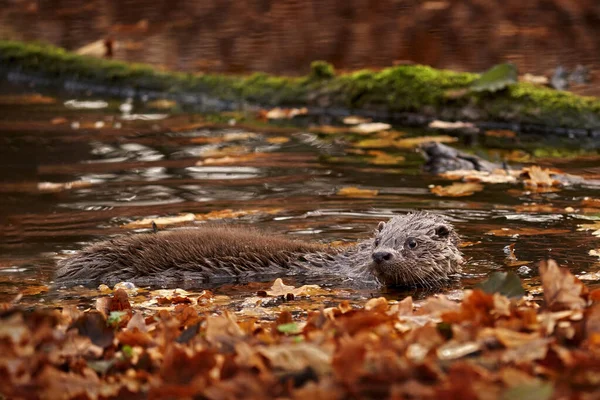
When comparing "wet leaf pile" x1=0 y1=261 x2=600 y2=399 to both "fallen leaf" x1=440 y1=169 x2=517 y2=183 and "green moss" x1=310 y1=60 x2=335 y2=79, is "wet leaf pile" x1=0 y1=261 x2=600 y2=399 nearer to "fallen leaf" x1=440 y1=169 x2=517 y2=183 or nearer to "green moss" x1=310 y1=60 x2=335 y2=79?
"fallen leaf" x1=440 y1=169 x2=517 y2=183

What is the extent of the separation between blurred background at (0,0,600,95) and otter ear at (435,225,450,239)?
747 cm

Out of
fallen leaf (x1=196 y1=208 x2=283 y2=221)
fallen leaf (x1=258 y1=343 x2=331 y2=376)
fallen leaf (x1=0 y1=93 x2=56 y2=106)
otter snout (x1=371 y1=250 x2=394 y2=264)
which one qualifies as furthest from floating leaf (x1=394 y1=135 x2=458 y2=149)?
fallen leaf (x1=258 y1=343 x2=331 y2=376)

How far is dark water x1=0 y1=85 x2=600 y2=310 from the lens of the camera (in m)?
8.17

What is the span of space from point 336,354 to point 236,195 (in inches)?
254

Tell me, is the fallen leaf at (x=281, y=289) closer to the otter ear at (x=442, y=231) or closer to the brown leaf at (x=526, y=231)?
the otter ear at (x=442, y=231)

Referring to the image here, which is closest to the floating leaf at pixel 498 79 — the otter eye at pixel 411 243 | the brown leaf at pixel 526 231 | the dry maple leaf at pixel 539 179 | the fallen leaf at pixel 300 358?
the dry maple leaf at pixel 539 179

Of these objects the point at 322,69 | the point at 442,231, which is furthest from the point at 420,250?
the point at 322,69

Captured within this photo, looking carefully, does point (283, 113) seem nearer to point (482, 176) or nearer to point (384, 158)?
point (384, 158)

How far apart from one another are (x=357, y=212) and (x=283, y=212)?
0.72 metres

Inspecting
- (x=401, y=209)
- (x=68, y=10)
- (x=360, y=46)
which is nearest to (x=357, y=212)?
(x=401, y=209)

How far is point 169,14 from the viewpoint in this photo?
64.3 ft

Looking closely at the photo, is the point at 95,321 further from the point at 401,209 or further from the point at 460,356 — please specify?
the point at 401,209

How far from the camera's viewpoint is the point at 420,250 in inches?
293

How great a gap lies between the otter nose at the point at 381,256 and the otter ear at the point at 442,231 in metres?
0.56
